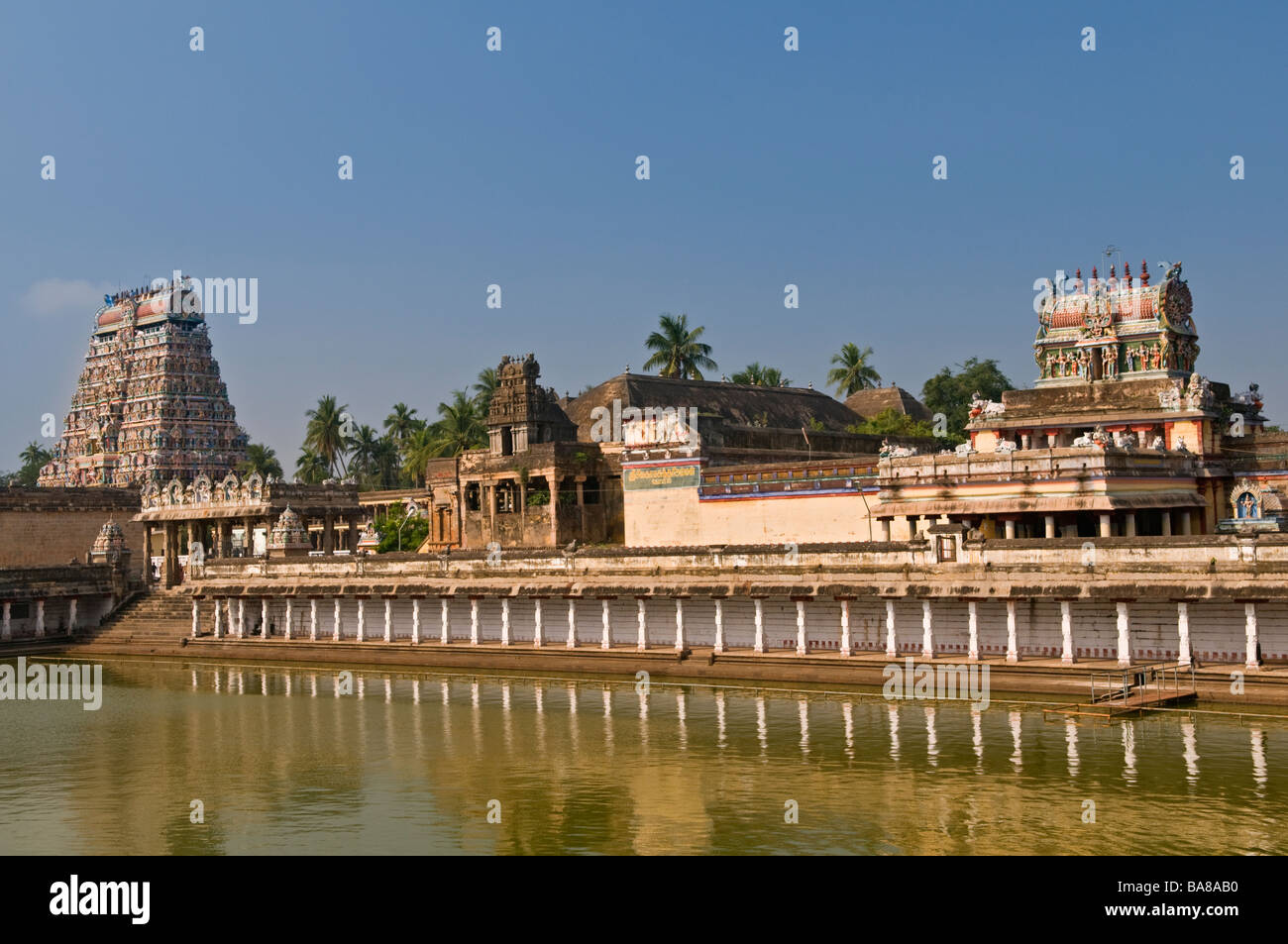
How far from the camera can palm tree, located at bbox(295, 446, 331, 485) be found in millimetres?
108562

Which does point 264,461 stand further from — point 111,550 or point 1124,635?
point 1124,635

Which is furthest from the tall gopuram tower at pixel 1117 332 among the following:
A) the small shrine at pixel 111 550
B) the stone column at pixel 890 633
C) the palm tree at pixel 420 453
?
the palm tree at pixel 420 453

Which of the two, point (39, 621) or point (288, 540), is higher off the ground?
point (288, 540)

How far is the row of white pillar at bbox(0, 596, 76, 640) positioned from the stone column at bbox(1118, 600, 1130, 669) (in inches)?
1617

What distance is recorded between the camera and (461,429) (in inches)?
3620

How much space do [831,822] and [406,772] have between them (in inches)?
375

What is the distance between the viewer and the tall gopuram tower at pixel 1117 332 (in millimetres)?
47656

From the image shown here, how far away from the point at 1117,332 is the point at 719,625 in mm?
18723

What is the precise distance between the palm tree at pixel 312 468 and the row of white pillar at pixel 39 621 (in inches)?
2026

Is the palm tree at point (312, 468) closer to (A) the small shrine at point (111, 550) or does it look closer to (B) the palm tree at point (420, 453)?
(B) the palm tree at point (420, 453)

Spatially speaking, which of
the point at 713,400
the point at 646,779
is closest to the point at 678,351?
the point at 713,400

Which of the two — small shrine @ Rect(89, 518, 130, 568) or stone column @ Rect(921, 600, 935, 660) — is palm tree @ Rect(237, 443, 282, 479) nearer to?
small shrine @ Rect(89, 518, 130, 568)
